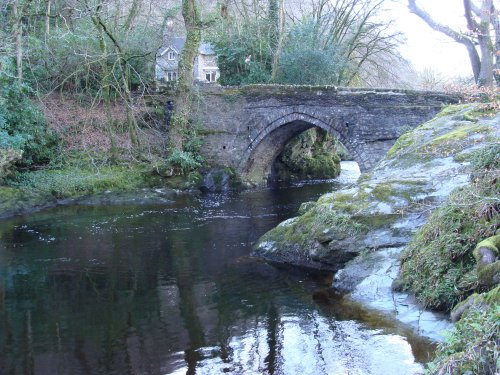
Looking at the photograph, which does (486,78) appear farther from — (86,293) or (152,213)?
(86,293)

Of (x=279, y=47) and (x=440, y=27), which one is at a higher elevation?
(x=279, y=47)

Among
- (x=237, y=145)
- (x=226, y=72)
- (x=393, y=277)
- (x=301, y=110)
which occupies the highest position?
(x=226, y=72)

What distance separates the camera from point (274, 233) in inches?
477

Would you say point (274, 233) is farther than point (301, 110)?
No

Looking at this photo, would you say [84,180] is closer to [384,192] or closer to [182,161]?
[182,161]

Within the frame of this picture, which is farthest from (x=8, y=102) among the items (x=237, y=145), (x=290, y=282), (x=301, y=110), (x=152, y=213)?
(x=290, y=282)

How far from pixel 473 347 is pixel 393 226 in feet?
18.5

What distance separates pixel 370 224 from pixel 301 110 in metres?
12.6

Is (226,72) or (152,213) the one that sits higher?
(226,72)

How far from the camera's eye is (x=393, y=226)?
10.1m

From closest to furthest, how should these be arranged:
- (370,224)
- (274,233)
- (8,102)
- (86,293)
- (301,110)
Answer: (86,293)
(370,224)
(274,233)
(8,102)
(301,110)

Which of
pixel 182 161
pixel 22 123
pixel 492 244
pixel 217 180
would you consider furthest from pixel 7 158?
pixel 492 244

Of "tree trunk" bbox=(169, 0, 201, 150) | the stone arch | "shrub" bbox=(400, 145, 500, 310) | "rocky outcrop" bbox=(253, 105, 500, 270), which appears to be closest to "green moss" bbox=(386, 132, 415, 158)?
"rocky outcrop" bbox=(253, 105, 500, 270)

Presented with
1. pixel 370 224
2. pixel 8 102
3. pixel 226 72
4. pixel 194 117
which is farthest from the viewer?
pixel 226 72
